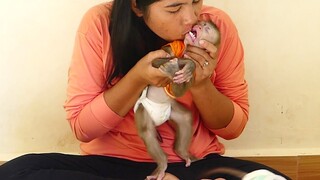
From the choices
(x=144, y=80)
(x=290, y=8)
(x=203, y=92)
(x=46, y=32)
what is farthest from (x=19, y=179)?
(x=290, y=8)

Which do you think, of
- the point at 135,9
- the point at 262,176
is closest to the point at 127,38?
the point at 135,9

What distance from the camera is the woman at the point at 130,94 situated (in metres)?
1.21

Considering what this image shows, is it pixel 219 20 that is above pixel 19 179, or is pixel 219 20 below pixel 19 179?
above

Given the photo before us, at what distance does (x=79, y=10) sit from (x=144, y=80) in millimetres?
471

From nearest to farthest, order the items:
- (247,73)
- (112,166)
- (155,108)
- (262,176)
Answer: (262,176) → (155,108) → (112,166) → (247,73)

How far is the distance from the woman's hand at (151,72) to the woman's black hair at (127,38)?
0.09 meters

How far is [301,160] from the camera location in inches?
70.5

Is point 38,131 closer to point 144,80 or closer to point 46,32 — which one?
Result: point 46,32

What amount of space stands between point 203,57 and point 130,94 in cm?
20

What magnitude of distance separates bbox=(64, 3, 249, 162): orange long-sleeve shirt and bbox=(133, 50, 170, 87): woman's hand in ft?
0.41

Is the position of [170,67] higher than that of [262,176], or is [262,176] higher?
[170,67]

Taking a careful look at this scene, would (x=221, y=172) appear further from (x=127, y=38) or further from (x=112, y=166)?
(x=127, y=38)

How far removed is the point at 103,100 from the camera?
4.25 ft

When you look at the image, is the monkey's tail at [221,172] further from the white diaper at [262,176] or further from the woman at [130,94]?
the white diaper at [262,176]
